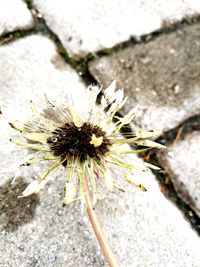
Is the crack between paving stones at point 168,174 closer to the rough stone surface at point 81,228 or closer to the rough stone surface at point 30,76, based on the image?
the rough stone surface at point 81,228

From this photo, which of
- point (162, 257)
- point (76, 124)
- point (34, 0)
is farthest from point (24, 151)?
point (34, 0)

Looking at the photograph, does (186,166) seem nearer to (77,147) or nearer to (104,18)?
(77,147)

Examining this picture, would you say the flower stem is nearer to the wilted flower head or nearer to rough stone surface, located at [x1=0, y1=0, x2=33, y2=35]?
the wilted flower head

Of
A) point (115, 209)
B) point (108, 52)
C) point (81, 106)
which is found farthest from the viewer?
point (108, 52)

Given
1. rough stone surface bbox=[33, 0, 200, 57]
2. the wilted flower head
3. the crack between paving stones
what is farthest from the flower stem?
rough stone surface bbox=[33, 0, 200, 57]

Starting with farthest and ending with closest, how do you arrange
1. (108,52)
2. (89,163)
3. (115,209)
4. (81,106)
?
(108,52), (81,106), (115,209), (89,163)

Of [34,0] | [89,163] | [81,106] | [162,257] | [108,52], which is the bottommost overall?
[162,257]

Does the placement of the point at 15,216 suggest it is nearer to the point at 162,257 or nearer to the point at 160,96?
the point at 162,257
